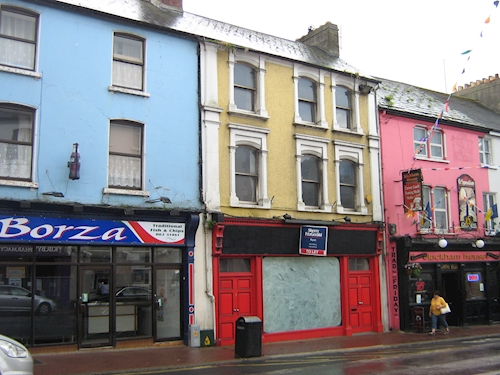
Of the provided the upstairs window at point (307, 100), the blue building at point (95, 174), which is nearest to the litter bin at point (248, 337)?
the blue building at point (95, 174)

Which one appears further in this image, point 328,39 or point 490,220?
point 490,220

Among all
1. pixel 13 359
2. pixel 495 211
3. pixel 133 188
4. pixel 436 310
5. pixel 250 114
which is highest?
pixel 250 114

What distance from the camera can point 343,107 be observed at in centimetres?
2095

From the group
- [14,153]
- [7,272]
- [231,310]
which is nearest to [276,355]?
[231,310]

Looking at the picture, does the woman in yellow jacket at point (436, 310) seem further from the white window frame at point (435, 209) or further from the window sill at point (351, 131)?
the window sill at point (351, 131)

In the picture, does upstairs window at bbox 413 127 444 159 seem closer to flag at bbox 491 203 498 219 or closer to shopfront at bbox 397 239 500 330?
shopfront at bbox 397 239 500 330

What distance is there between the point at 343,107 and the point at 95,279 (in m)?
11.2

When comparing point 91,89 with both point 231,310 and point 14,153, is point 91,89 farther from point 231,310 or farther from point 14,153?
point 231,310

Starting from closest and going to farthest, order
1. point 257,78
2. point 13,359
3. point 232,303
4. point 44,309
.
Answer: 1. point 13,359
2. point 44,309
3. point 232,303
4. point 257,78

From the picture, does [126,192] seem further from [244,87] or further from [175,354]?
[244,87]

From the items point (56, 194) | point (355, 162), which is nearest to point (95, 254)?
point (56, 194)

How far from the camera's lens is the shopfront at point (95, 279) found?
13.9 meters

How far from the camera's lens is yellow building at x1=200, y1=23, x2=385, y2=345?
17.3m

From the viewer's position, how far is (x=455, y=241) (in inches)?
891
